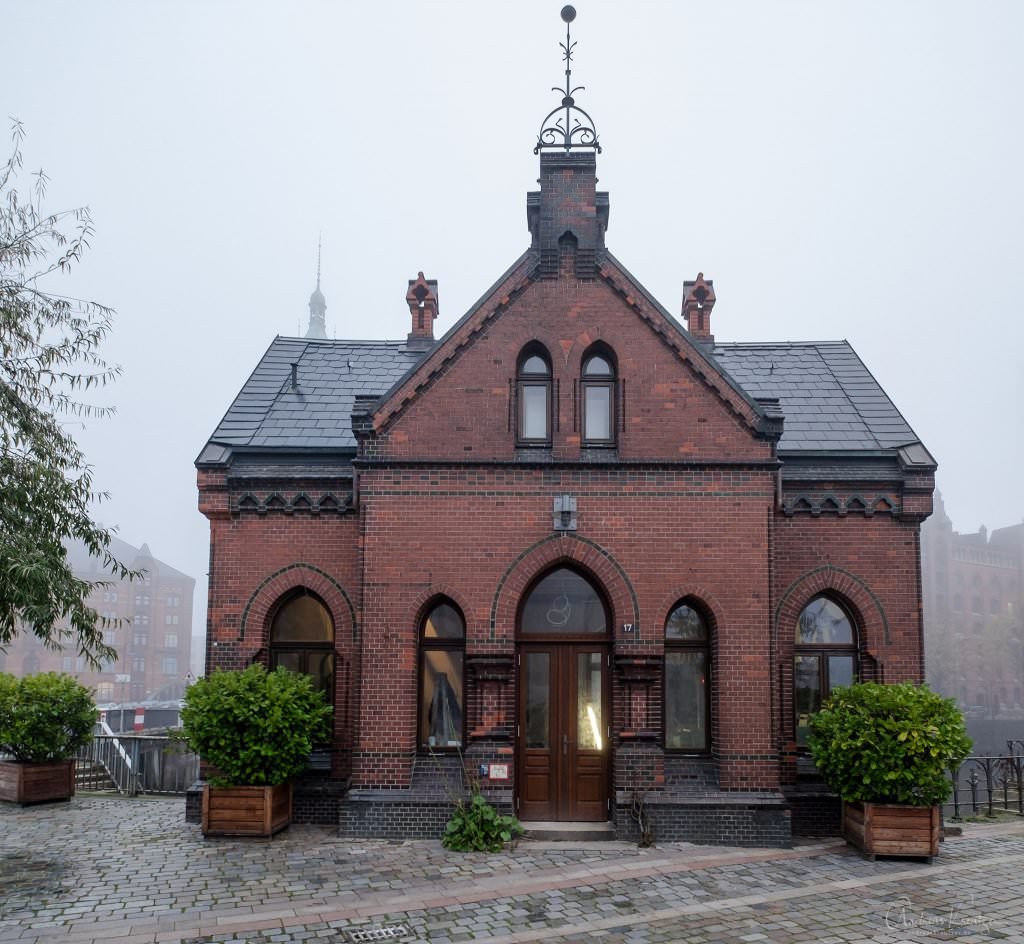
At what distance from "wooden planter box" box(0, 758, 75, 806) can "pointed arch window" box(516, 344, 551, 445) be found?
9.55m

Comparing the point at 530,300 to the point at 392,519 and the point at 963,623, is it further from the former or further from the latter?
the point at 963,623

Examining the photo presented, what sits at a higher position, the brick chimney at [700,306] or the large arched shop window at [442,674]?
the brick chimney at [700,306]

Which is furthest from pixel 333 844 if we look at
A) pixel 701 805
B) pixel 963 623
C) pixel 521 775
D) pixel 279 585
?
pixel 963 623

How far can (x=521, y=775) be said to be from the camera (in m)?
13.5

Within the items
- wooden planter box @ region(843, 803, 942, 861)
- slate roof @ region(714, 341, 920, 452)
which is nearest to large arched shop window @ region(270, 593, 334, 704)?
slate roof @ region(714, 341, 920, 452)

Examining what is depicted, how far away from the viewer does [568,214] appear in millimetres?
14312

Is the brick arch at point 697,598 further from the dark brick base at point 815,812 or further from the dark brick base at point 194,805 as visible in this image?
the dark brick base at point 194,805

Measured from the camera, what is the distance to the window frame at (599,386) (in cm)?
1400

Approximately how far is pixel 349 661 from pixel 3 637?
582 cm

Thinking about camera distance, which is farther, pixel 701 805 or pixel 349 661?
pixel 349 661

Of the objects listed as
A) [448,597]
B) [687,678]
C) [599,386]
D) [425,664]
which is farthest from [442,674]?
[599,386]

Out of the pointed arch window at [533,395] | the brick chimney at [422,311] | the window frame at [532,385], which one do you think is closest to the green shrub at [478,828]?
the window frame at [532,385]

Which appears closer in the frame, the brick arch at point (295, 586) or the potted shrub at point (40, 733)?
the brick arch at point (295, 586)

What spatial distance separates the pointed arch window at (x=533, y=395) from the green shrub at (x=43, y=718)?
8.67 meters
